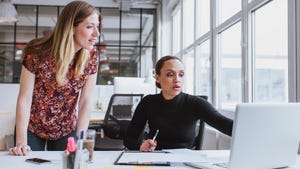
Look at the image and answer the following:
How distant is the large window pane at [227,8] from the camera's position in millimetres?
3025

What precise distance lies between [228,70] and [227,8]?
724mm

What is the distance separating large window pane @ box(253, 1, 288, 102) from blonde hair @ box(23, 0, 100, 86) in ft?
4.63

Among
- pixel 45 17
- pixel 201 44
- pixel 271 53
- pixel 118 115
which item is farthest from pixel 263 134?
pixel 45 17

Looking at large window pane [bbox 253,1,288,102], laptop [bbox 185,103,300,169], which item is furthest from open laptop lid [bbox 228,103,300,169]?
large window pane [bbox 253,1,288,102]

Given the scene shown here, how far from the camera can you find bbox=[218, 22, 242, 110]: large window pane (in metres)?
3.24

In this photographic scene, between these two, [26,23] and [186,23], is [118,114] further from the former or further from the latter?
[26,23]

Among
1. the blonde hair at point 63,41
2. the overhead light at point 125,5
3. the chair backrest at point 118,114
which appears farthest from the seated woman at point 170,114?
the overhead light at point 125,5

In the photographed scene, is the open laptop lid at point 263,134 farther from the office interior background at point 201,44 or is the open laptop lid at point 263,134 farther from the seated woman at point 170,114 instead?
the office interior background at point 201,44

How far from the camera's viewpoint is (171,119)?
175 centimetres

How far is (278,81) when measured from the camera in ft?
7.75

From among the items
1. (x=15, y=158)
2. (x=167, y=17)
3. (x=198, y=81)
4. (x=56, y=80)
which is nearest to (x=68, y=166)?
(x=15, y=158)

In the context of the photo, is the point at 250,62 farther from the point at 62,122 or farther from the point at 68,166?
the point at 68,166

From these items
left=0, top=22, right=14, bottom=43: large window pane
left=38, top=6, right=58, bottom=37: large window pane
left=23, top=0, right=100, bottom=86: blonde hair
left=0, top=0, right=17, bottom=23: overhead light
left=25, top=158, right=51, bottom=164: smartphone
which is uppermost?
left=38, top=6, right=58, bottom=37: large window pane

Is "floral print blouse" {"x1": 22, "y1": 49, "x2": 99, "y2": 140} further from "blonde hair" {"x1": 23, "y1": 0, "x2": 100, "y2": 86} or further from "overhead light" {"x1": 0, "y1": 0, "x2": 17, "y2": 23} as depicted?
"overhead light" {"x1": 0, "y1": 0, "x2": 17, "y2": 23}
